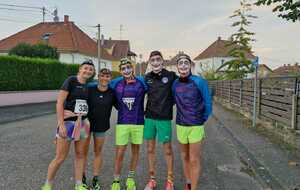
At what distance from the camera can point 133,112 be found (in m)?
5.24

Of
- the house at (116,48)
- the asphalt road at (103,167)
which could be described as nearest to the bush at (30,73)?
the asphalt road at (103,167)

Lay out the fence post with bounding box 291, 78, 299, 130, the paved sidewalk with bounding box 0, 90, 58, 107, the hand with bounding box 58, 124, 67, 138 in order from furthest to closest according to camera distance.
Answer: the paved sidewalk with bounding box 0, 90, 58, 107 < the fence post with bounding box 291, 78, 299, 130 < the hand with bounding box 58, 124, 67, 138

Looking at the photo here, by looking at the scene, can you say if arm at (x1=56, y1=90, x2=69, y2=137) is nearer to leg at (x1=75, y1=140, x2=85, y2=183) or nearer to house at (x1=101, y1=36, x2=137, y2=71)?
leg at (x1=75, y1=140, x2=85, y2=183)

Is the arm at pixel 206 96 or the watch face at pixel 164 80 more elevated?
the watch face at pixel 164 80

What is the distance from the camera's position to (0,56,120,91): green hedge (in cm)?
2016

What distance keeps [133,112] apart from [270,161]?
3.32m

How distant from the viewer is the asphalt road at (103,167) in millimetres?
5496

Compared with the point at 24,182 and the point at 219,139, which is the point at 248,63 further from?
the point at 24,182

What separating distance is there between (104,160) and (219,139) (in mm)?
4484

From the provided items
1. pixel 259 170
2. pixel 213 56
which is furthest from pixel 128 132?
pixel 213 56

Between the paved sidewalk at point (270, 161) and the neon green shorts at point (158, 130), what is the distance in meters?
1.80

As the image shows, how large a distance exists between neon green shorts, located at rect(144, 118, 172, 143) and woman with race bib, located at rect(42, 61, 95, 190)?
3.08ft

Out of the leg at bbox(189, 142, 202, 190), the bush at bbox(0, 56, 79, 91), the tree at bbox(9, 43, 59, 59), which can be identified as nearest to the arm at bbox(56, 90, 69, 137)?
the leg at bbox(189, 142, 202, 190)

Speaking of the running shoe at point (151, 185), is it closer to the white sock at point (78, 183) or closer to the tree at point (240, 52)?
the white sock at point (78, 183)
